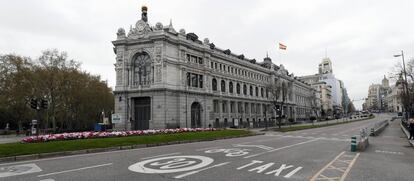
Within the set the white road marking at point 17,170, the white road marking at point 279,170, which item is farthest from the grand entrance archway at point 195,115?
the white road marking at point 279,170

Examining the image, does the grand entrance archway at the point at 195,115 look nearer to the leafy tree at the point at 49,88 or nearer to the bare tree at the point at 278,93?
the bare tree at the point at 278,93

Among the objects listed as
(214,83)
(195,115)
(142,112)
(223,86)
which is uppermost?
(214,83)

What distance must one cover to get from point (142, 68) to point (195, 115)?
1372 cm

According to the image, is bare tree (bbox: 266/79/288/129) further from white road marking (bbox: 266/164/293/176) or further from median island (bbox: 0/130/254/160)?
white road marking (bbox: 266/164/293/176)

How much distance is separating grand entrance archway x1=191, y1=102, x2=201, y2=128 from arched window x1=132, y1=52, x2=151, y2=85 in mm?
10493

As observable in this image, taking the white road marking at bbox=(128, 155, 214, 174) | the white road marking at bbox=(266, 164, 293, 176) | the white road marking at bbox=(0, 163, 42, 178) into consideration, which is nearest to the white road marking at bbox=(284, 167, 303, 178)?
the white road marking at bbox=(266, 164, 293, 176)

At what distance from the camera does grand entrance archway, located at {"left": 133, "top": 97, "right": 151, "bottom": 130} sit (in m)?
51.2

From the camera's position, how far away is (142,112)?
5178 centimetres

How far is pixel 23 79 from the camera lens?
174 feet

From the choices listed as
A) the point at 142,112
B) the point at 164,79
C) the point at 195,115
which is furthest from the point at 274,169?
the point at 195,115

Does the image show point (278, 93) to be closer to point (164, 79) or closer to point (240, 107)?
point (240, 107)

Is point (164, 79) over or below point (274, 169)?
over

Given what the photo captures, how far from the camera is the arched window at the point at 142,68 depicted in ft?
172

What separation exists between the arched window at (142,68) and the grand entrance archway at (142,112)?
327 cm
